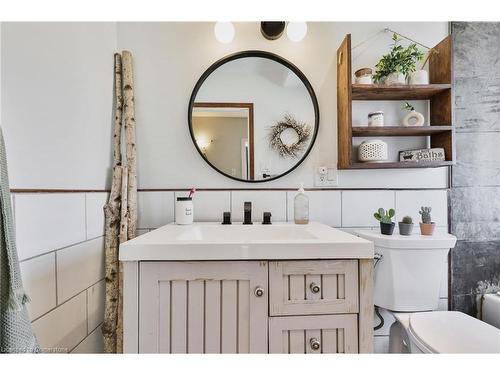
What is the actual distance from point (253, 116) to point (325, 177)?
1.63 feet

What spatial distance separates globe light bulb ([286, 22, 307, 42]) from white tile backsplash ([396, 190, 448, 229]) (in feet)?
3.18

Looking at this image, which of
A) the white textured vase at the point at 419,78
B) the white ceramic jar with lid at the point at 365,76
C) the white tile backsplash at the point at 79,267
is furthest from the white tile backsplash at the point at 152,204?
the white textured vase at the point at 419,78

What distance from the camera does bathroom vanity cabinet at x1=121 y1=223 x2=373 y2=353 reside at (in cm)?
81

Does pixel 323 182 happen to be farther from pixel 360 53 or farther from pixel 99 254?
pixel 99 254

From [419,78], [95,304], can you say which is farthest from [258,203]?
[419,78]

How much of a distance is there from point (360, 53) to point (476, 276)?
4.39ft

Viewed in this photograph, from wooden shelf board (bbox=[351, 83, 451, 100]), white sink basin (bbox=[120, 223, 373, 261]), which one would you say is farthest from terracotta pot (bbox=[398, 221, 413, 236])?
wooden shelf board (bbox=[351, 83, 451, 100])

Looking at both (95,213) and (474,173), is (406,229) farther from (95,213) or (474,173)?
(95,213)

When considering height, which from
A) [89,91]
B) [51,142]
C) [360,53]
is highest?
[360,53]

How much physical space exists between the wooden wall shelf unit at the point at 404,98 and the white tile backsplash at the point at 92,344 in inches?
56.0

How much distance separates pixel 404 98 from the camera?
55.2 inches

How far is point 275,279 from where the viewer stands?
82 centimetres
